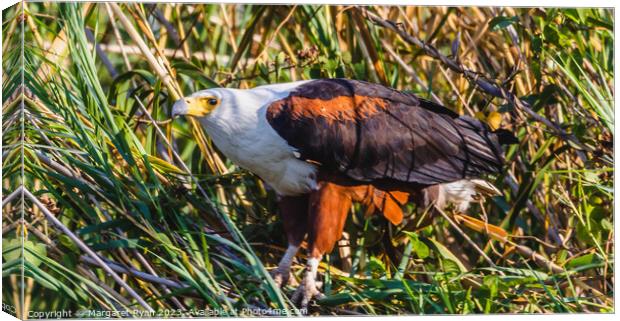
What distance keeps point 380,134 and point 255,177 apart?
2.13 ft

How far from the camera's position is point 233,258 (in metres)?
4.09

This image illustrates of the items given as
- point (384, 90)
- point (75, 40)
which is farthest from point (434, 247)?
point (75, 40)

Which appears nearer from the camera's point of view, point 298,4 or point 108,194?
point 108,194

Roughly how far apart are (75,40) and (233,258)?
3.44 feet

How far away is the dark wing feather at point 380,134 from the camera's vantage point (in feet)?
13.3

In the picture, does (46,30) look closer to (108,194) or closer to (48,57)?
(48,57)

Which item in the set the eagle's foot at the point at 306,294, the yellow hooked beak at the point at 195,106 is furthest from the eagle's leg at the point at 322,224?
the yellow hooked beak at the point at 195,106

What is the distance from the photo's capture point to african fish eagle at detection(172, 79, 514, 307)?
404 cm

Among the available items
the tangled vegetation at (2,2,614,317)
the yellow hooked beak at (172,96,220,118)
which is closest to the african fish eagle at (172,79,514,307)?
the yellow hooked beak at (172,96,220,118)

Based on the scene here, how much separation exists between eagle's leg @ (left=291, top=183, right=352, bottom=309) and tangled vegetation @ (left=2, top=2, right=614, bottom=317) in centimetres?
10

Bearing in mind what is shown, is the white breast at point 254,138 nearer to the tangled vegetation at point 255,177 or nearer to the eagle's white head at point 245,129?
the eagle's white head at point 245,129

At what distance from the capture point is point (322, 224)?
4.12m

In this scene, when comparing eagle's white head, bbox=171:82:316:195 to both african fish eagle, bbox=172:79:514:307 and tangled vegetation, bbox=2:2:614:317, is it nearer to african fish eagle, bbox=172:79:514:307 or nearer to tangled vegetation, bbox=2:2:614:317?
african fish eagle, bbox=172:79:514:307

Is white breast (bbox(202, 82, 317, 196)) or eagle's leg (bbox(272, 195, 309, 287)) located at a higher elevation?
white breast (bbox(202, 82, 317, 196))
